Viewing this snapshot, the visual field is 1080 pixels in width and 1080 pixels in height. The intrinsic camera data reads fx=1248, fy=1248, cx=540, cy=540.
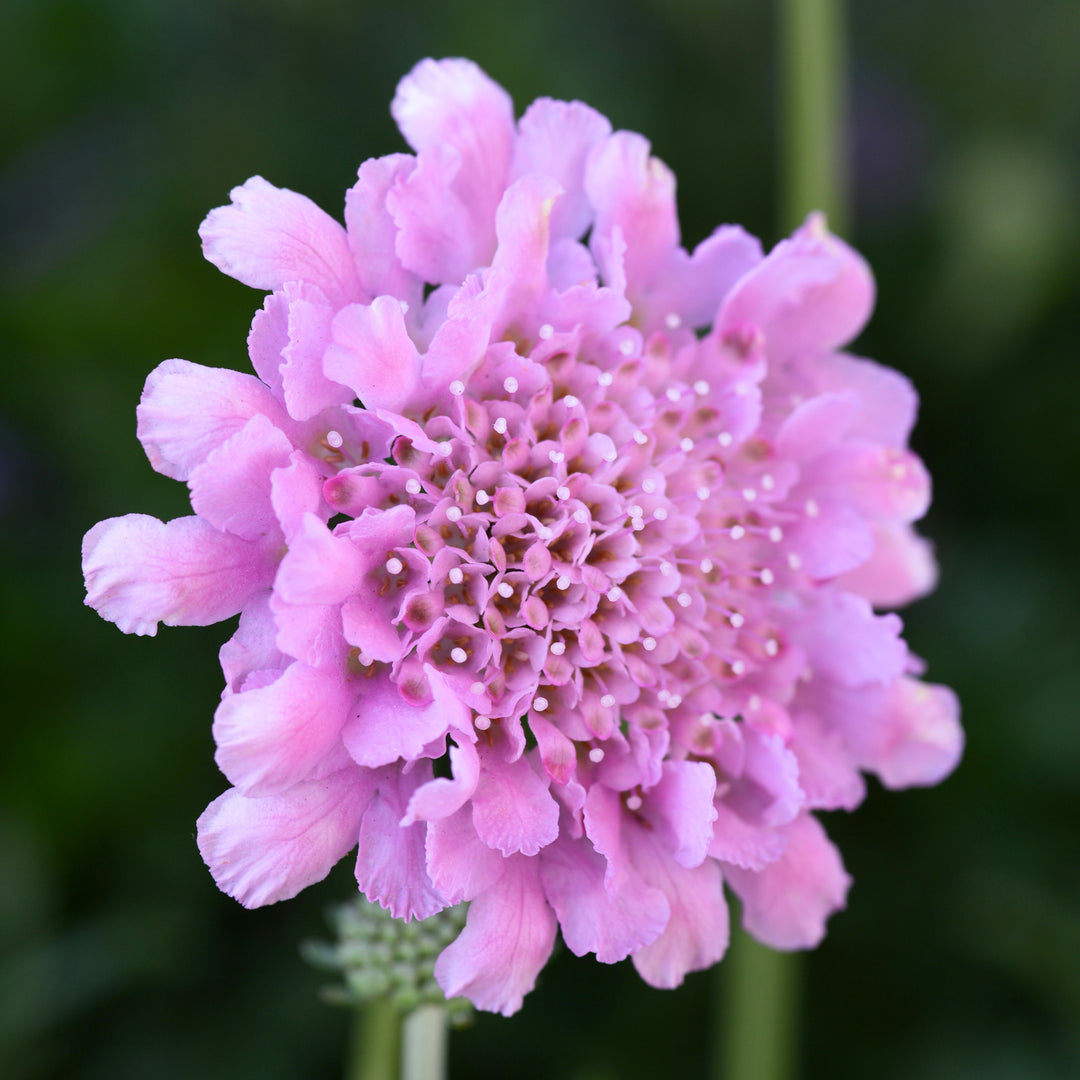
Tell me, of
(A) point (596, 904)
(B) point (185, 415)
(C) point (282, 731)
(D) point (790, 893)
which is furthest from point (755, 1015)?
(B) point (185, 415)

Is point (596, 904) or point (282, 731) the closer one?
point (282, 731)

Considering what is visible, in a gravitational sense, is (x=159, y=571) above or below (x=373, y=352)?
below

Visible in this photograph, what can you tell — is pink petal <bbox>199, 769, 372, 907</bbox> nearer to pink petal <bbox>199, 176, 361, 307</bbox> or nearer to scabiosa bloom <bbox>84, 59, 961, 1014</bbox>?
scabiosa bloom <bbox>84, 59, 961, 1014</bbox>

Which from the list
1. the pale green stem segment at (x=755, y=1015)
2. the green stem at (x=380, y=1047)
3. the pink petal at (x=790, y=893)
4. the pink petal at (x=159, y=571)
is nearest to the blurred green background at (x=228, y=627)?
the pale green stem segment at (x=755, y=1015)

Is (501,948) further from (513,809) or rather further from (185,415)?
(185,415)

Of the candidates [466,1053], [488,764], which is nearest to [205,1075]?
[466,1053]

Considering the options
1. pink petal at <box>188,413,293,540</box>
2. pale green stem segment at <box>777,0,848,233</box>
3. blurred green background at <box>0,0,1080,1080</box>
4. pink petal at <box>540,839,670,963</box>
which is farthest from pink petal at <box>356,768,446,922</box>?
pale green stem segment at <box>777,0,848,233</box>
